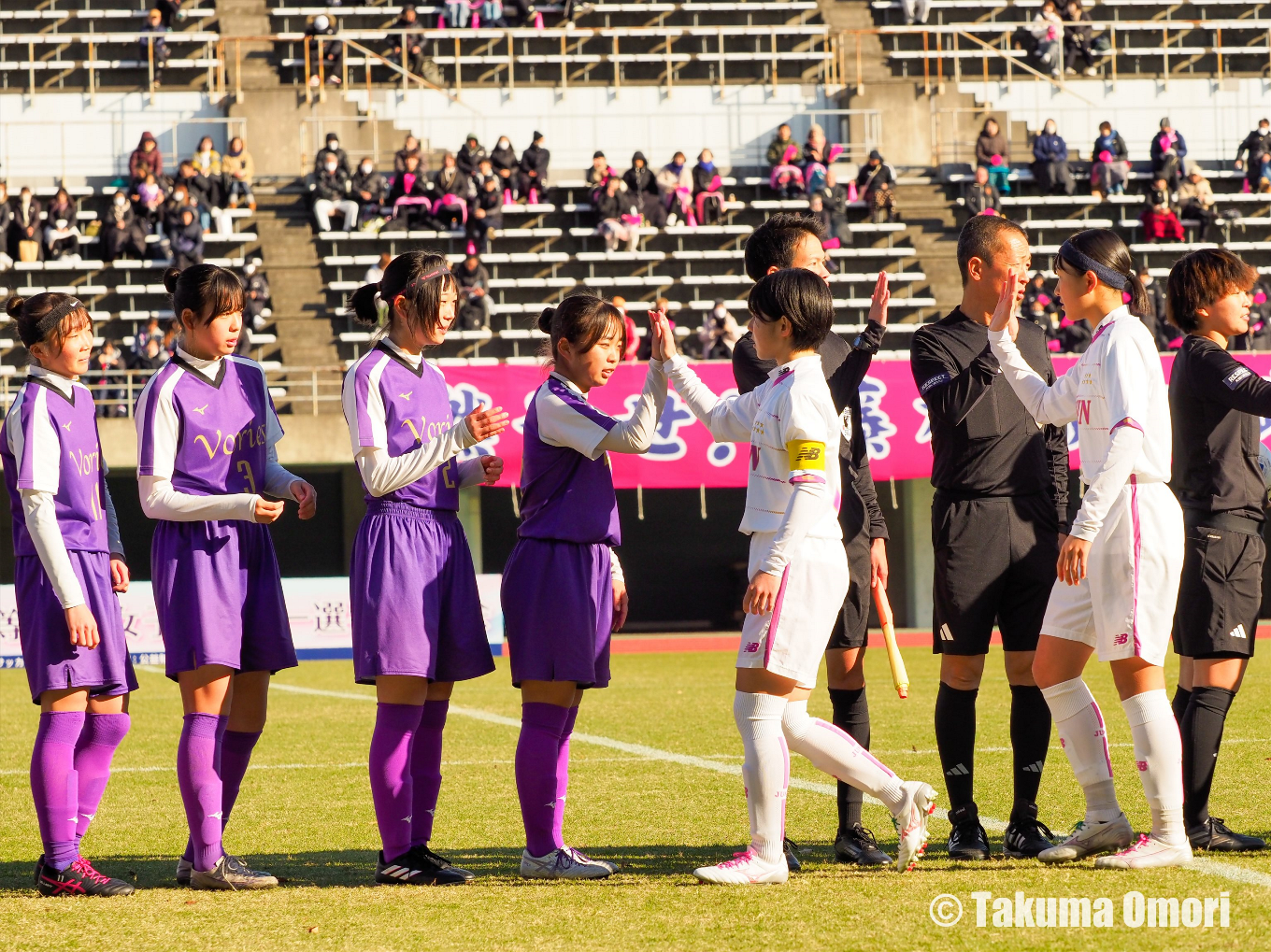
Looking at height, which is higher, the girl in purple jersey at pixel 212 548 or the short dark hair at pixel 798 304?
the short dark hair at pixel 798 304

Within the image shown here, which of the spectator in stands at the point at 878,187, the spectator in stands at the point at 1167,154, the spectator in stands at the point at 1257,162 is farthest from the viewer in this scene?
the spectator in stands at the point at 1257,162

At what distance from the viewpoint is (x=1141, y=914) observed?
13.7ft

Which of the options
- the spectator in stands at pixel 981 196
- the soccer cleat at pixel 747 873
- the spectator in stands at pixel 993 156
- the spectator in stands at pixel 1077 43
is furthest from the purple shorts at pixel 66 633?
the spectator in stands at pixel 1077 43

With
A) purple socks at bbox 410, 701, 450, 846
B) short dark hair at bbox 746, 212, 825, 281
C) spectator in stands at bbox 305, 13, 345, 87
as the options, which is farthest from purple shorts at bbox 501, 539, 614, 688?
spectator in stands at bbox 305, 13, 345, 87

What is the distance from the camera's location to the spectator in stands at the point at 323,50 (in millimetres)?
25547

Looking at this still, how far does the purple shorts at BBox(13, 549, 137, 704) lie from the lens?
4969 mm

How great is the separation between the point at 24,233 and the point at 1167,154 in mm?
17795

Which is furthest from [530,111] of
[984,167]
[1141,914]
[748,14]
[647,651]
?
[1141,914]

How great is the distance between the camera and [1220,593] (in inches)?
207

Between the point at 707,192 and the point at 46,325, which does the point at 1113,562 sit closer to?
the point at 46,325

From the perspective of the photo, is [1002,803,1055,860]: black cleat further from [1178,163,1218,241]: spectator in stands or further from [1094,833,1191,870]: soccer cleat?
[1178,163,1218,241]: spectator in stands

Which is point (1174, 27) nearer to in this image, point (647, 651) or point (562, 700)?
point (647, 651)

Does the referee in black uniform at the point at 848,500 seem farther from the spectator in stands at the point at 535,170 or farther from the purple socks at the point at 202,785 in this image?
the spectator in stands at the point at 535,170

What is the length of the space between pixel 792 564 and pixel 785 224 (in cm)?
139
